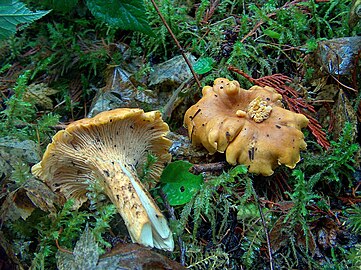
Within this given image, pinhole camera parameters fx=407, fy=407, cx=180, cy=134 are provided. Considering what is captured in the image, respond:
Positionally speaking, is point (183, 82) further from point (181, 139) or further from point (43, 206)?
point (43, 206)

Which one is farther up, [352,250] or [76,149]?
[76,149]

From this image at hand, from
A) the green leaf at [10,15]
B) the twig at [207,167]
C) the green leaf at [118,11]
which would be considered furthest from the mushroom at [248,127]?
the green leaf at [10,15]

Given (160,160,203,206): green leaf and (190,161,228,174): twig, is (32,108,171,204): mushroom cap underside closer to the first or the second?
(160,160,203,206): green leaf

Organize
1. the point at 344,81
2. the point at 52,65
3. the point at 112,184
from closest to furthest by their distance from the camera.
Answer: the point at 112,184 < the point at 344,81 < the point at 52,65

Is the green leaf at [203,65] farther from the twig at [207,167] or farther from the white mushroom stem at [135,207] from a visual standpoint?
the white mushroom stem at [135,207]

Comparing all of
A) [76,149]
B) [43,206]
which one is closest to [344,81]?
[76,149]
